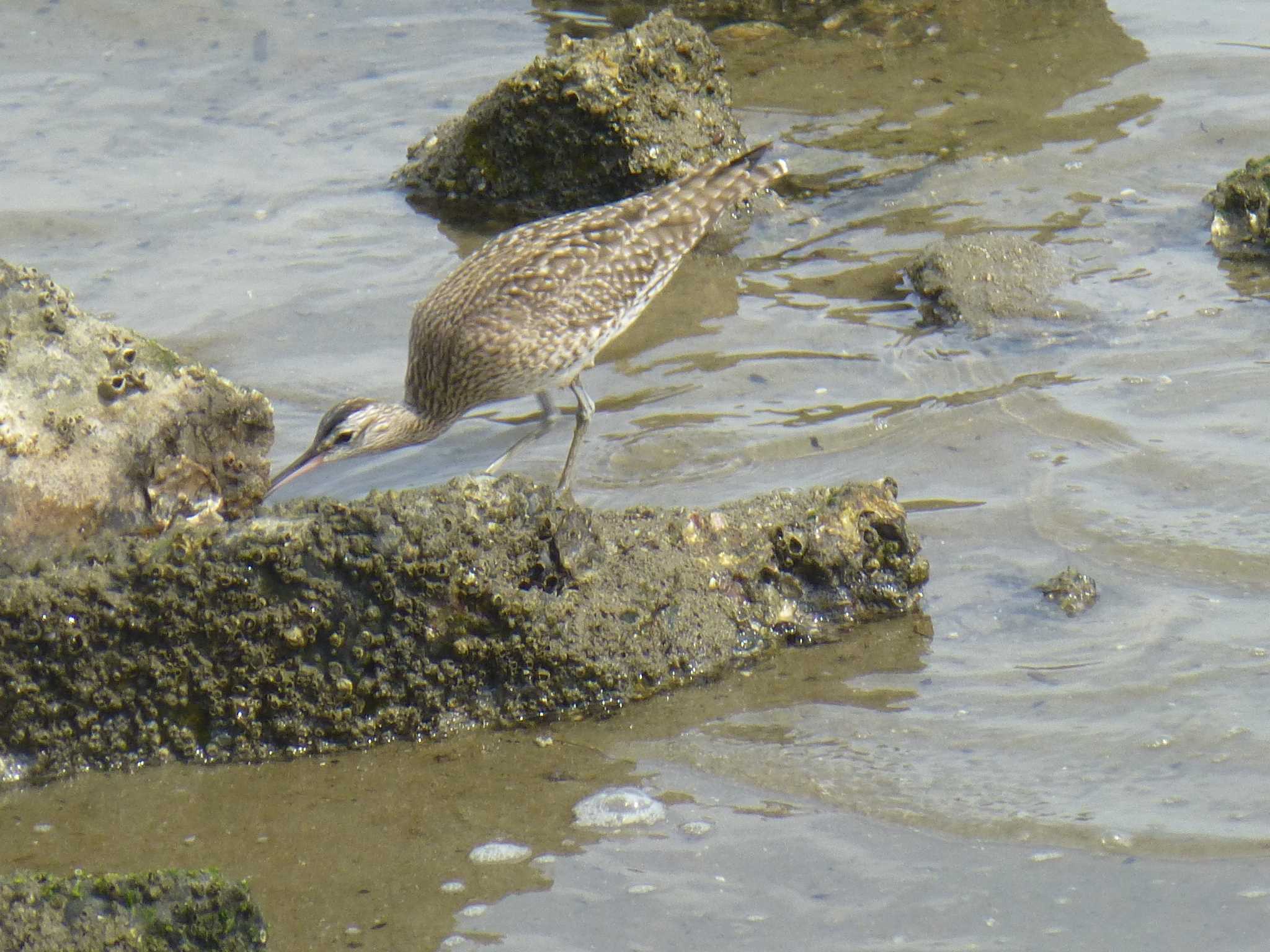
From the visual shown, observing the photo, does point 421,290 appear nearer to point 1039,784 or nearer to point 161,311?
point 161,311

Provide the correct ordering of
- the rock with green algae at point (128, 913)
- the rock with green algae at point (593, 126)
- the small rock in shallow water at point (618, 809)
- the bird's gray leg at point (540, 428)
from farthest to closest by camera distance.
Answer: the rock with green algae at point (593, 126) < the bird's gray leg at point (540, 428) < the small rock in shallow water at point (618, 809) < the rock with green algae at point (128, 913)

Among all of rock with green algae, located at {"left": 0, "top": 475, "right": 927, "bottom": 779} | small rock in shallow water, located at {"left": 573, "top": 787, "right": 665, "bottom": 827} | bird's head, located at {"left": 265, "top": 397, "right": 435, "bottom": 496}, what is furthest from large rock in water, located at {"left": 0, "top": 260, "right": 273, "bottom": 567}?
small rock in shallow water, located at {"left": 573, "top": 787, "right": 665, "bottom": 827}

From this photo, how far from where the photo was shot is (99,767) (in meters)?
4.38

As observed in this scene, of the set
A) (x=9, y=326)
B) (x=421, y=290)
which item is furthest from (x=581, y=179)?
(x=9, y=326)

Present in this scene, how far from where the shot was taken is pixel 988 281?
7.16m

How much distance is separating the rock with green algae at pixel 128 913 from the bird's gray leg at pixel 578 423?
10.0 ft

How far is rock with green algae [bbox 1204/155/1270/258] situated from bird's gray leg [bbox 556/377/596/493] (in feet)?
10.3

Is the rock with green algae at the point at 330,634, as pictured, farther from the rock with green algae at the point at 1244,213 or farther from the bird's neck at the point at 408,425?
the rock with green algae at the point at 1244,213

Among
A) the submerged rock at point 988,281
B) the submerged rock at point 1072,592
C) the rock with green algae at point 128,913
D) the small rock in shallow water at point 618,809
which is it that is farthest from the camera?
the submerged rock at point 988,281

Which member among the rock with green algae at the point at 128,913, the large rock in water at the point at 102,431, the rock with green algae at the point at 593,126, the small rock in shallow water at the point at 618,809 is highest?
the rock with green algae at the point at 593,126

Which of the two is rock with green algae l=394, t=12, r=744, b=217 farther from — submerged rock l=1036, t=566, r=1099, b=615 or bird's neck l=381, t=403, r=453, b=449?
submerged rock l=1036, t=566, r=1099, b=615

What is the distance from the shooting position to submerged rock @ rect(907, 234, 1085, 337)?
7.06 m

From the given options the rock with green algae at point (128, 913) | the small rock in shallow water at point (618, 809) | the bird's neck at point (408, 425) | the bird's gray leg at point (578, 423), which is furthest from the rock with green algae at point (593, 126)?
the rock with green algae at point (128, 913)

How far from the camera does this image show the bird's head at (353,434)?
239 inches
